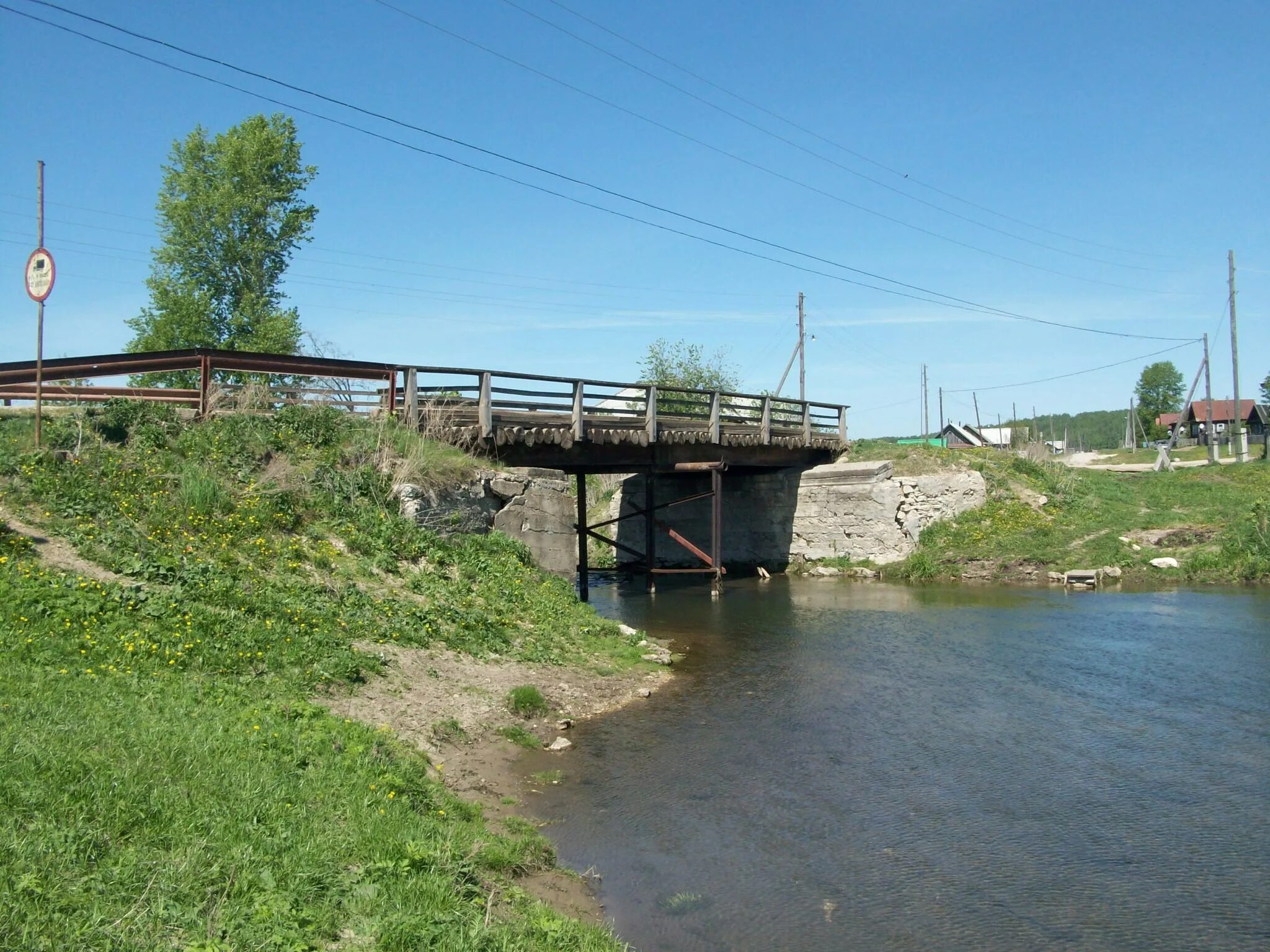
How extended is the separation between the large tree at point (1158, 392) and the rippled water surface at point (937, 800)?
10333 cm

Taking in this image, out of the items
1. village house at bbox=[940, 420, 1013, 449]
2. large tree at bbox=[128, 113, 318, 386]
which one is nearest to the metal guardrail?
large tree at bbox=[128, 113, 318, 386]

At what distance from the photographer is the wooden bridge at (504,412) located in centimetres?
1485

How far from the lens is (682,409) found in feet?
142

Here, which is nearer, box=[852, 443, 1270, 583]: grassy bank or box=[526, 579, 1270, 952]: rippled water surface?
box=[526, 579, 1270, 952]: rippled water surface

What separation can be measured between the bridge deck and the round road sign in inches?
57.4

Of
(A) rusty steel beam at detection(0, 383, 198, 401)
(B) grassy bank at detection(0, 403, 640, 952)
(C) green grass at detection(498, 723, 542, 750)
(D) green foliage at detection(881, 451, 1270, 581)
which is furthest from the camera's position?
(D) green foliage at detection(881, 451, 1270, 581)

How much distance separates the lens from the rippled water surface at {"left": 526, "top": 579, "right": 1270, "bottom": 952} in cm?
626

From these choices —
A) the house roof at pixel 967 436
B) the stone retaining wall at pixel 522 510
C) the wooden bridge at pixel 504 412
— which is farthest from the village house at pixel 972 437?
the stone retaining wall at pixel 522 510

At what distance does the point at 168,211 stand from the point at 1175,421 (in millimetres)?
77523

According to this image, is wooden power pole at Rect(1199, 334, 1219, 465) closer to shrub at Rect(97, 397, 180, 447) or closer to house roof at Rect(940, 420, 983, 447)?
house roof at Rect(940, 420, 983, 447)

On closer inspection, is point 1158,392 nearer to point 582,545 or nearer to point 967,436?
point 967,436

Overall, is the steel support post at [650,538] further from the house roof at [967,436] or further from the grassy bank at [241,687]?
the house roof at [967,436]

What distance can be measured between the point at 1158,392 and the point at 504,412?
110 meters

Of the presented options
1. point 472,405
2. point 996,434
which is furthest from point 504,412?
point 996,434
